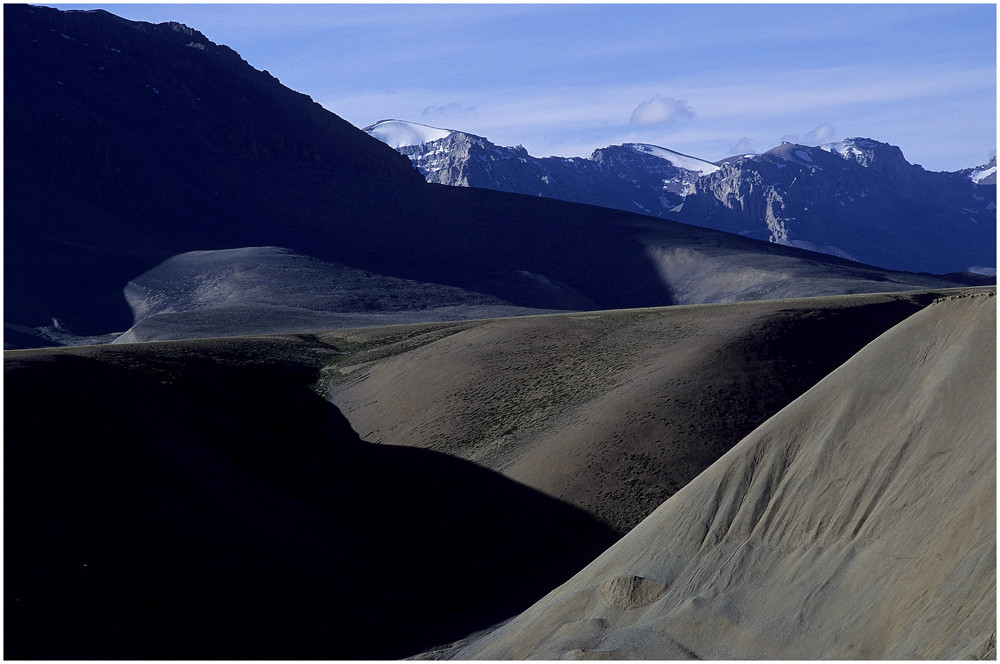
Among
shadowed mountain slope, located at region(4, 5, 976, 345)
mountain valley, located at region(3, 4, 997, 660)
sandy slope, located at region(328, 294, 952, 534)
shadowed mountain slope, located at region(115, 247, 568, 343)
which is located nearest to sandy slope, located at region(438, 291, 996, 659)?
mountain valley, located at region(3, 4, 997, 660)

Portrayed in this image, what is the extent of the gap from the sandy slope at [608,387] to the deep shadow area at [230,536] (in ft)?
5.02

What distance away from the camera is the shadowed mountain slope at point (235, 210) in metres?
93.6

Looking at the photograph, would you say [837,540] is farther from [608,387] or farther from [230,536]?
[608,387]

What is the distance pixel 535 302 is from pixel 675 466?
65.5 m

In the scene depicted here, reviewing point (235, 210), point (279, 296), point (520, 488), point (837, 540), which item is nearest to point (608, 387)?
point (520, 488)

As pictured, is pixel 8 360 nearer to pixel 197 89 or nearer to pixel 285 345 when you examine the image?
pixel 285 345

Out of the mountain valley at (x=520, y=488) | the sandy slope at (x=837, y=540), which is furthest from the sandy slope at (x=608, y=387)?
the sandy slope at (x=837, y=540)

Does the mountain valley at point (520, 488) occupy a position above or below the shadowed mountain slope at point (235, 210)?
below

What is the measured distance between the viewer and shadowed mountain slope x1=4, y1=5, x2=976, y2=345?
3686 inches

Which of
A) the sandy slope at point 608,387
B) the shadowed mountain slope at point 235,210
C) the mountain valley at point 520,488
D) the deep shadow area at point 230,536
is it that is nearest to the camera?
the mountain valley at point 520,488

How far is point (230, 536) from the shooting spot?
22.6 meters

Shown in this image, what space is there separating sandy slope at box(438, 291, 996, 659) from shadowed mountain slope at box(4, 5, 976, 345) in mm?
69365

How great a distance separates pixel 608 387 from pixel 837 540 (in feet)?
59.5

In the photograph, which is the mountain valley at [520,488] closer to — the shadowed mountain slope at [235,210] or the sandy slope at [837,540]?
the sandy slope at [837,540]
